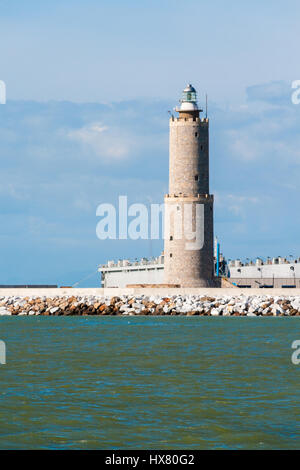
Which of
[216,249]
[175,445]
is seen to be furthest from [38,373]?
[216,249]

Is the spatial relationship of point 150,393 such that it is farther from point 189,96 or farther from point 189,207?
point 189,96

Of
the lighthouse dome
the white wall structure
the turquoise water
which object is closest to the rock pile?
the lighthouse dome

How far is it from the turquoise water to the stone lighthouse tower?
25.9 meters

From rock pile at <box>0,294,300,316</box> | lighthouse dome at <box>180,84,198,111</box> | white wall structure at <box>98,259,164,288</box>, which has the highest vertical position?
lighthouse dome at <box>180,84,198,111</box>

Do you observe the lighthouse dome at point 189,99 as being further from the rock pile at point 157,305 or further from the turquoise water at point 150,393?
the turquoise water at point 150,393

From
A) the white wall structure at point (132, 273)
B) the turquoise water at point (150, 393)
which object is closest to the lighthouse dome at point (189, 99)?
the white wall structure at point (132, 273)

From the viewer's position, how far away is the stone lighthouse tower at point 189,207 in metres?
56.2

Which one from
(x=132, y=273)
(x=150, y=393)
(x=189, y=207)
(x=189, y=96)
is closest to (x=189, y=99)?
(x=189, y=96)

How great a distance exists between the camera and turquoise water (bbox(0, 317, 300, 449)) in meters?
13.1

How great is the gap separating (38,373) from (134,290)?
103ft

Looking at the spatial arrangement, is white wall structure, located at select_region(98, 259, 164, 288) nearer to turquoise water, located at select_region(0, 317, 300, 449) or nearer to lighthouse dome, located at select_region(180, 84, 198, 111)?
lighthouse dome, located at select_region(180, 84, 198, 111)

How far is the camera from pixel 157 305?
159 ft
